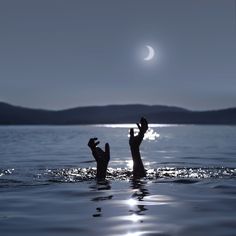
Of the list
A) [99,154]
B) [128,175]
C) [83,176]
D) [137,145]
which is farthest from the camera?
[128,175]

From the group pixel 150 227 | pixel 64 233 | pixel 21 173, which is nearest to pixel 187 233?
pixel 150 227

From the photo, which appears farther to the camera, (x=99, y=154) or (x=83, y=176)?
(x=83, y=176)

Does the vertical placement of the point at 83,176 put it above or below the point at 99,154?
below

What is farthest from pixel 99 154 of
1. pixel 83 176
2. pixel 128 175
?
pixel 128 175

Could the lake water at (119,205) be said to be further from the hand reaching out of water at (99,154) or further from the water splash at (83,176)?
the hand reaching out of water at (99,154)

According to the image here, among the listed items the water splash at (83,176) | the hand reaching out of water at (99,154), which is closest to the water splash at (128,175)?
the water splash at (83,176)

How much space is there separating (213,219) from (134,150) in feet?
33.4

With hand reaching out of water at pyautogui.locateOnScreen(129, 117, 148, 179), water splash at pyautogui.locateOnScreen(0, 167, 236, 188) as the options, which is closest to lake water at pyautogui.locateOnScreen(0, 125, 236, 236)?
water splash at pyautogui.locateOnScreen(0, 167, 236, 188)

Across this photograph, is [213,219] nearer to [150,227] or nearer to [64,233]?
[150,227]

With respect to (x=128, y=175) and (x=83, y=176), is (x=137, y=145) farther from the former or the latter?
(x=83, y=176)

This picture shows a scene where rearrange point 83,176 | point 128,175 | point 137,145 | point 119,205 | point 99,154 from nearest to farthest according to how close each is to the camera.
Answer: point 119,205
point 99,154
point 137,145
point 83,176
point 128,175

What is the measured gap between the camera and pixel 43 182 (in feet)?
80.7

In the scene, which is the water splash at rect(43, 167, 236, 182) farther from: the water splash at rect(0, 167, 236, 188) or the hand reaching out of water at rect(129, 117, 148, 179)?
the hand reaching out of water at rect(129, 117, 148, 179)

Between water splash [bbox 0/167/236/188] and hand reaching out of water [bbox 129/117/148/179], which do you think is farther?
water splash [bbox 0/167/236/188]
